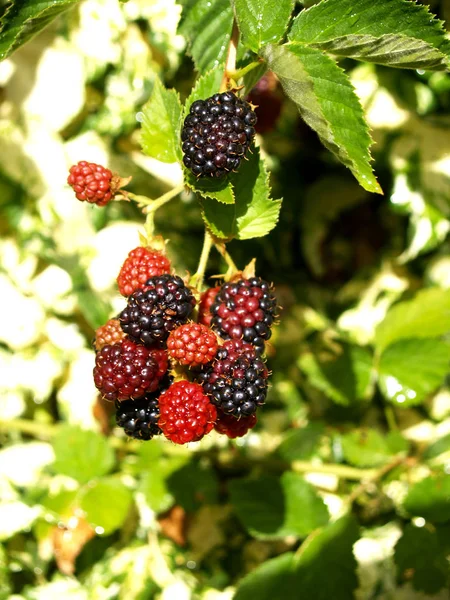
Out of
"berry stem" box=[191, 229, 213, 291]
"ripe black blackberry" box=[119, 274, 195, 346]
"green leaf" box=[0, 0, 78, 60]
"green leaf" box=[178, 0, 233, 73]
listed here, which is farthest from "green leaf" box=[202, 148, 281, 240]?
"green leaf" box=[0, 0, 78, 60]

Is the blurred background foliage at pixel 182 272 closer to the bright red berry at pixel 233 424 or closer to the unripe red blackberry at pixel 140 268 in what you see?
the bright red berry at pixel 233 424

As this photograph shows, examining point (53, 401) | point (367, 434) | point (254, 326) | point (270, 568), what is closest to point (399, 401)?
point (367, 434)

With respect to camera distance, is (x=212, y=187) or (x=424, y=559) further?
(x=424, y=559)

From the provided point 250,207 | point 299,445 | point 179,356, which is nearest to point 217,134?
point 250,207

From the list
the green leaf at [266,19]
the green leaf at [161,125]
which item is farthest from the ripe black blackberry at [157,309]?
the green leaf at [266,19]

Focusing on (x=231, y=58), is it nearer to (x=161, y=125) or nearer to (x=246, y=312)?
(x=161, y=125)

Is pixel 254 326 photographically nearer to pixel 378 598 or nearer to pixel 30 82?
pixel 378 598

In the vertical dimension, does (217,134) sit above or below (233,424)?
above
